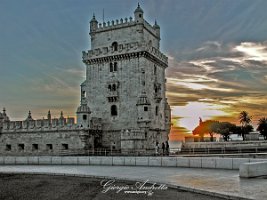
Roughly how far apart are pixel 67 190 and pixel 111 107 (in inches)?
1213

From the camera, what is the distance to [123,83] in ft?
154

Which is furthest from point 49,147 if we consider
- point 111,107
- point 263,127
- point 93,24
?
point 263,127

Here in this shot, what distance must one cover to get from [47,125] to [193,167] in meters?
26.8

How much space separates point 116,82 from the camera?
155ft

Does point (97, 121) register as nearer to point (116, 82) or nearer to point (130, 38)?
point (116, 82)

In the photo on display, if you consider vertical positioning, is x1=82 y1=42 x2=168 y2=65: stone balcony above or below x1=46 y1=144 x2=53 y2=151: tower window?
above

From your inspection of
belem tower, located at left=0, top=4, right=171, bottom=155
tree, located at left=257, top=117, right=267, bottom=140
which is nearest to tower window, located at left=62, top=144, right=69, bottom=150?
belem tower, located at left=0, top=4, right=171, bottom=155

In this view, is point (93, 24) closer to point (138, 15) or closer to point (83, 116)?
point (138, 15)

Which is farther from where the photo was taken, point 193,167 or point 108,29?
point 108,29

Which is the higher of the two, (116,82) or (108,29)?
(108,29)

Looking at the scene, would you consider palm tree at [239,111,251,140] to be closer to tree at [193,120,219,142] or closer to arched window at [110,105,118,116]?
tree at [193,120,219,142]

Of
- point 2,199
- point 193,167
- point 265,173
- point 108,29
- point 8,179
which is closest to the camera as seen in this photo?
point 2,199

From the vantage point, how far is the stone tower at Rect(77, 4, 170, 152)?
149 feet

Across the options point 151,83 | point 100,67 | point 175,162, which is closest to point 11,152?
point 100,67
